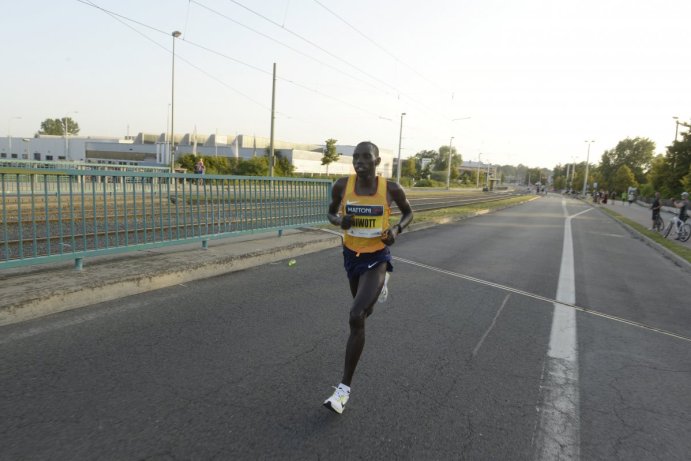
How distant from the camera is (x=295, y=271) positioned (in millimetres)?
7055

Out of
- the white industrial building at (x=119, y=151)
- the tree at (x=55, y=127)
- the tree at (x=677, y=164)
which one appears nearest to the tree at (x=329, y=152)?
the white industrial building at (x=119, y=151)

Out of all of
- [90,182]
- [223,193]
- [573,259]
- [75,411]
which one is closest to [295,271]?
[223,193]

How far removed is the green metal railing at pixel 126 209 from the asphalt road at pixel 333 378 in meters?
1.30

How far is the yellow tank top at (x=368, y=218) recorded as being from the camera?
3225 millimetres

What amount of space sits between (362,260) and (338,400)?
1.02 meters

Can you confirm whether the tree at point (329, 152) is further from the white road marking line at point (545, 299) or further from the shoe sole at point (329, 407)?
the shoe sole at point (329, 407)

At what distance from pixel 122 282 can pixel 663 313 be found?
6984 mm

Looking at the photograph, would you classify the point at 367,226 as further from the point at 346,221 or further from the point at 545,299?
the point at 545,299

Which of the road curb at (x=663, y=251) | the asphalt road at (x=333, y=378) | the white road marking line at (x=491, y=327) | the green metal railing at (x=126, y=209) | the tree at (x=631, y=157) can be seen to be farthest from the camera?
the tree at (x=631, y=157)

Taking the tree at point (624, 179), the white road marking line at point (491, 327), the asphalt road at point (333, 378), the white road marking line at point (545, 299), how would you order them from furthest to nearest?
the tree at point (624, 179)
the white road marking line at point (545, 299)
the white road marking line at point (491, 327)
the asphalt road at point (333, 378)

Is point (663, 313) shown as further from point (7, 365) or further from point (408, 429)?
point (7, 365)

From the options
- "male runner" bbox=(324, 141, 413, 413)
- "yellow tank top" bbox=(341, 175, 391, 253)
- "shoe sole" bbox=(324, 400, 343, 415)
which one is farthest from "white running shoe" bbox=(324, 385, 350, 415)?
"yellow tank top" bbox=(341, 175, 391, 253)

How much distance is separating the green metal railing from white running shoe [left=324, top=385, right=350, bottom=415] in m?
4.07

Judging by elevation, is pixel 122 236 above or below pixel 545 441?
above
